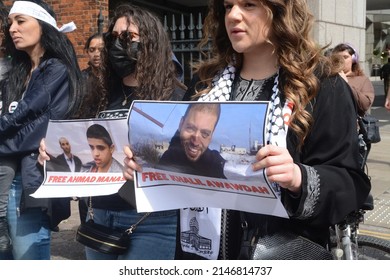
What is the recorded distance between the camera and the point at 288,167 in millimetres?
1535

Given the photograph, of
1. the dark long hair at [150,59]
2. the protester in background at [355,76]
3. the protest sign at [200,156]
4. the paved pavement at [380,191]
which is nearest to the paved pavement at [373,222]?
the paved pavement at [380,191]

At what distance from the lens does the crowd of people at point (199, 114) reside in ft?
5.51

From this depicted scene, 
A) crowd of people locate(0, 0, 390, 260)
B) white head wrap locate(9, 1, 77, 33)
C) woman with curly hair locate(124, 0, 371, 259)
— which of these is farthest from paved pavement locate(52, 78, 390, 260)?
woman with curly hair locate(124, 0, 371, 259)

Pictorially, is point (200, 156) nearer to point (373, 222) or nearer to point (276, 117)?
point (276, 117)

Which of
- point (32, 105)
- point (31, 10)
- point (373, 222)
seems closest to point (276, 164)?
point (32, 105)

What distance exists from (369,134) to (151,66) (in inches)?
81.4

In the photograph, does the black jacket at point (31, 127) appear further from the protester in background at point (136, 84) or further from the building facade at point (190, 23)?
the building facade at point (190, 23)

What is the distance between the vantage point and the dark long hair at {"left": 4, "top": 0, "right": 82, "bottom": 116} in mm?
3059

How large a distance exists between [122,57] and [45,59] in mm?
729

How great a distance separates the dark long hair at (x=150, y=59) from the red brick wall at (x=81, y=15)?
6.84 metres

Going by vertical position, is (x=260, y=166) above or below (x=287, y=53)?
below

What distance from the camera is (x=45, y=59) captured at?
310 centimetres
